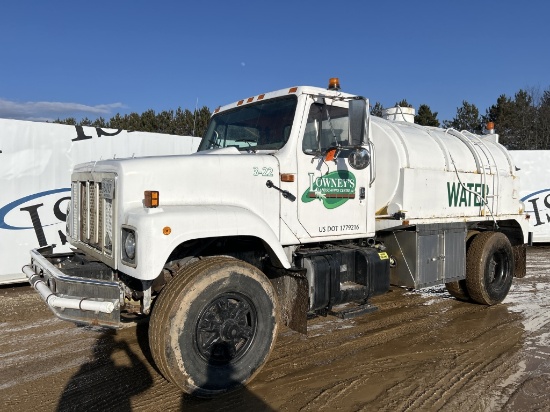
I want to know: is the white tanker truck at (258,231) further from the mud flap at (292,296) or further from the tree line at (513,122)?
the tree line at (513,122)

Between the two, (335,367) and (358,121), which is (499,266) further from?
(358,121)

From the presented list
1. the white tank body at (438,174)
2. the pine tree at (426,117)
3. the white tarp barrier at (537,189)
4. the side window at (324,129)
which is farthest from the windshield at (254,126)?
the pine tree at (426,117)

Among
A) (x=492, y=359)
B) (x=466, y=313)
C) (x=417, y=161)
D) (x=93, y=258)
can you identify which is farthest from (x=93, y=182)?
(x=466, y=313)

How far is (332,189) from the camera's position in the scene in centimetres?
458

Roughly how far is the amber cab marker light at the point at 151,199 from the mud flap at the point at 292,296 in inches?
56.5

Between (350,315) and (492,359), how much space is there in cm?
143

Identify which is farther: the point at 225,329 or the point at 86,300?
the point at 225,329

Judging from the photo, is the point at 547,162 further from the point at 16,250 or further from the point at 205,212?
the point at 16,250

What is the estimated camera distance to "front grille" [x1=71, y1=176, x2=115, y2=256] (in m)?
3.68

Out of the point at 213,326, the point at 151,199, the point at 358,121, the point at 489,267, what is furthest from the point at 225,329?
the point at 489,267

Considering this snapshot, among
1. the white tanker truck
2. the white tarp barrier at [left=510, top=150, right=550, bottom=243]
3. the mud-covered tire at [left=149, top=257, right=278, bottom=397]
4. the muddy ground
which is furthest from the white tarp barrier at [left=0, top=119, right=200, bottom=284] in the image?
the white tarp barrier at [left=510, top=150, right=550, bottom=243]

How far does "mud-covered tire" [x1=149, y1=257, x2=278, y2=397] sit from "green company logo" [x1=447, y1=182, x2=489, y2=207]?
3.27 metres

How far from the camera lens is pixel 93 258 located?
4.08 m

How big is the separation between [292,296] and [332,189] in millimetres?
1146
